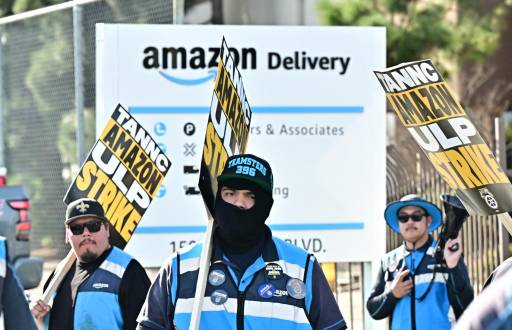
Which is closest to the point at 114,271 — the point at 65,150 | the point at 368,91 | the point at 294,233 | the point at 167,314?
the point at 167,314

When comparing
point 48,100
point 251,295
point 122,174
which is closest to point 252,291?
point 251,295

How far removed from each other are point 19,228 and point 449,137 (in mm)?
7549

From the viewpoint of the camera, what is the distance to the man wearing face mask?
4840 millimetres

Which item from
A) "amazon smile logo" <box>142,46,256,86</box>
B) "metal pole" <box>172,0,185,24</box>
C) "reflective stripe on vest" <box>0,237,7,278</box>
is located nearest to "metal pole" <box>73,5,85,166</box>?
"metal pole" <box>172,0,185,24</box>

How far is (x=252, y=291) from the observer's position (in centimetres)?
486

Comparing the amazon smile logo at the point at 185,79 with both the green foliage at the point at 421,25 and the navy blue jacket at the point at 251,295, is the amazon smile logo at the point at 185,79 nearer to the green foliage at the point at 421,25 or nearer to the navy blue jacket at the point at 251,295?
the navy blue jacket at the point at 251,295

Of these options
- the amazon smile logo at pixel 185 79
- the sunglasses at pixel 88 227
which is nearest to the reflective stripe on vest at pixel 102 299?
the sunglasses at pixel 88 227

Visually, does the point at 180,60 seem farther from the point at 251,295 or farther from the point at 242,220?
the point at 251,295

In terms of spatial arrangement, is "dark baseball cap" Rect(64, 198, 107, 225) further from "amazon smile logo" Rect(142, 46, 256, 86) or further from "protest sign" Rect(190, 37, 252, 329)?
"amazon smile logo" Rect(142, 46, 256, 86)

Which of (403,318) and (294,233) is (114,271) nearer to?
(403,318)

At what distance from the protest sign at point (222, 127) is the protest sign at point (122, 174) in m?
1.70

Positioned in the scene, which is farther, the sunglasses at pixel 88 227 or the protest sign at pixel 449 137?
the sunglasses at pixel 88 227

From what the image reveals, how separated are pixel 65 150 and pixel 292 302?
26.1 feet

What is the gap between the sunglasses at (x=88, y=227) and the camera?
23.1 ft
